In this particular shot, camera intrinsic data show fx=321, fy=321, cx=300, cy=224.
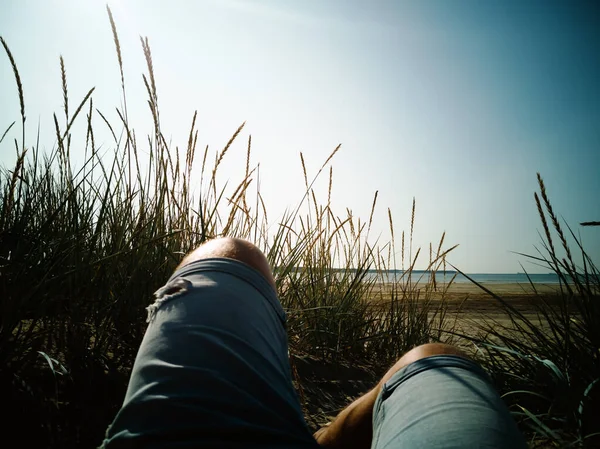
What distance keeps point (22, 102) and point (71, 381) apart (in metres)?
0.93

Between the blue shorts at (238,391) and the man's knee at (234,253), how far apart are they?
81 mm

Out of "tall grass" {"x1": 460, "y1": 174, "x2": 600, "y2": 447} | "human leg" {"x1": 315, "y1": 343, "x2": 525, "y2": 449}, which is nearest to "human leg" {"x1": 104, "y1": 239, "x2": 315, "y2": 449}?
"human leg" {"x1": 315, "y1": 343, "x2": 525, "y2": 449}

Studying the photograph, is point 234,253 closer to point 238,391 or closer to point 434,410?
point 238,391

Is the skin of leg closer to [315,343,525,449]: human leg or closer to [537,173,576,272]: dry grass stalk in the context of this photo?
[315,343,525,449]: human leg

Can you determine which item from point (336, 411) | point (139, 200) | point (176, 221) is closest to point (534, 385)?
point (336, 411)

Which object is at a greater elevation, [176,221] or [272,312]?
[176,221]

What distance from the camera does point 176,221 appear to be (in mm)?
1517

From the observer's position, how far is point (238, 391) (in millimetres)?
500

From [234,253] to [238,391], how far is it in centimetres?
35

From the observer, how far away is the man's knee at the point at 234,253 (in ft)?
2.56

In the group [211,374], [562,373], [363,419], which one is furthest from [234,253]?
[562,373]

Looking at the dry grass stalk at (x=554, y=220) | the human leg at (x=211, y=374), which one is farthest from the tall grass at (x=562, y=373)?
the human leg at (x=211, y=374)

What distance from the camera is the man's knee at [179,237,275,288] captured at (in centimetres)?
78

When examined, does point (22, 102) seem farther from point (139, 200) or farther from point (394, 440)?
point (394, 440)
